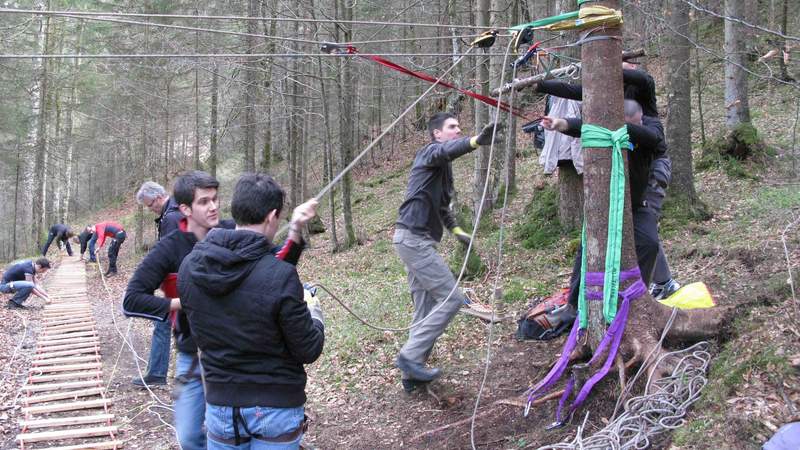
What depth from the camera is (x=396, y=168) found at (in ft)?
79.2

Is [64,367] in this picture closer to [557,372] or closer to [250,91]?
[557,372]

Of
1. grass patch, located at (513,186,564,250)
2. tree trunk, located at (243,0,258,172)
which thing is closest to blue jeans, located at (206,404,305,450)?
grass patch, located at (513,186,564,250)

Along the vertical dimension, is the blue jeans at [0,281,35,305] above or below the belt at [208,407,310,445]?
below

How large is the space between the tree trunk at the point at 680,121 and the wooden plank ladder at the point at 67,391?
7.44 m

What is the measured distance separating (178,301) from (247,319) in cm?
145

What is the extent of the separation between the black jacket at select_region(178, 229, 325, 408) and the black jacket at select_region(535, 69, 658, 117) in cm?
263

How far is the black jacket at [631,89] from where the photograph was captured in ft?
14.1

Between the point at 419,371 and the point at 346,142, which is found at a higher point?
the point at 346,142

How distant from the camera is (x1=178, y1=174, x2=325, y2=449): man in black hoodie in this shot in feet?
7.97

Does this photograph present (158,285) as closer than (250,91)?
Yes

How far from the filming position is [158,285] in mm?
3752

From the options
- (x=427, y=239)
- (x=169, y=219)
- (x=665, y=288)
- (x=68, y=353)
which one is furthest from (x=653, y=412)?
(x=68, y=353)

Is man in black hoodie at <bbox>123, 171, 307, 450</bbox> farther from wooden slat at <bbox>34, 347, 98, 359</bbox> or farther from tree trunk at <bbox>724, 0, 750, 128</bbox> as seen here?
tree trunk at <bbox>724, 0, 750, 128</bbox>

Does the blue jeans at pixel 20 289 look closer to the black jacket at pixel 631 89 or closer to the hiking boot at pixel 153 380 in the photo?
the hiking boot at pixel 153 380
